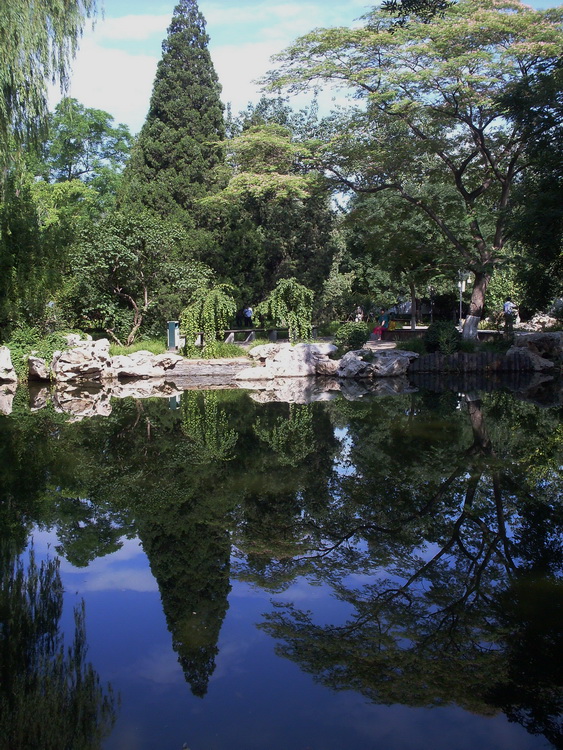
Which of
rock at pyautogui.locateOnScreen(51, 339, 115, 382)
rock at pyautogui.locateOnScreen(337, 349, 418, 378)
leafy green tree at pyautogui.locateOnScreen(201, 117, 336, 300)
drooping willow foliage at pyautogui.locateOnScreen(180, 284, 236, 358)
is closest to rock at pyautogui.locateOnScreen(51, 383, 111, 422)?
rock at pyautogui.locateOnScreen(51, 339, 115, 382)

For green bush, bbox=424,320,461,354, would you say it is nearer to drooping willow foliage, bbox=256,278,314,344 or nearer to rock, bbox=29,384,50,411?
drooping willow foliage, bbox=256,278,314,344

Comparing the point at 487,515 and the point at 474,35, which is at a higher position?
the point at 474,35

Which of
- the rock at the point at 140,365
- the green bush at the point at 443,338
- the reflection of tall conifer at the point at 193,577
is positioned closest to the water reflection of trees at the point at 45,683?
the reflection of tall conifer at the point at 193,577

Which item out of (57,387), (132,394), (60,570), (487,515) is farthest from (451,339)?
(60,570)

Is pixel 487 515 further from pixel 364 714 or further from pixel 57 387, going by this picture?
pixel 57 387

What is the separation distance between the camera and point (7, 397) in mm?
14328

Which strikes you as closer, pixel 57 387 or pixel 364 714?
pixel 364 714

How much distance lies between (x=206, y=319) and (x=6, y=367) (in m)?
5.85

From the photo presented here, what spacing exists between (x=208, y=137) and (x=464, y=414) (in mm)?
17376

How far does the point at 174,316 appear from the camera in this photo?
22734 millimetres

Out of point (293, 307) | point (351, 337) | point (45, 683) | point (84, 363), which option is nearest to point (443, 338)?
point (351, 337)

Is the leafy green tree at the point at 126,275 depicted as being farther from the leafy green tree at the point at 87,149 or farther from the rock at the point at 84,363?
the leafy green tree at the point at 87,149

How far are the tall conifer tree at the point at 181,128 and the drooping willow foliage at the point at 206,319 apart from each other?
16.5ft

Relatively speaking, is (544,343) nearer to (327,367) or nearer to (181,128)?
(327,367)
